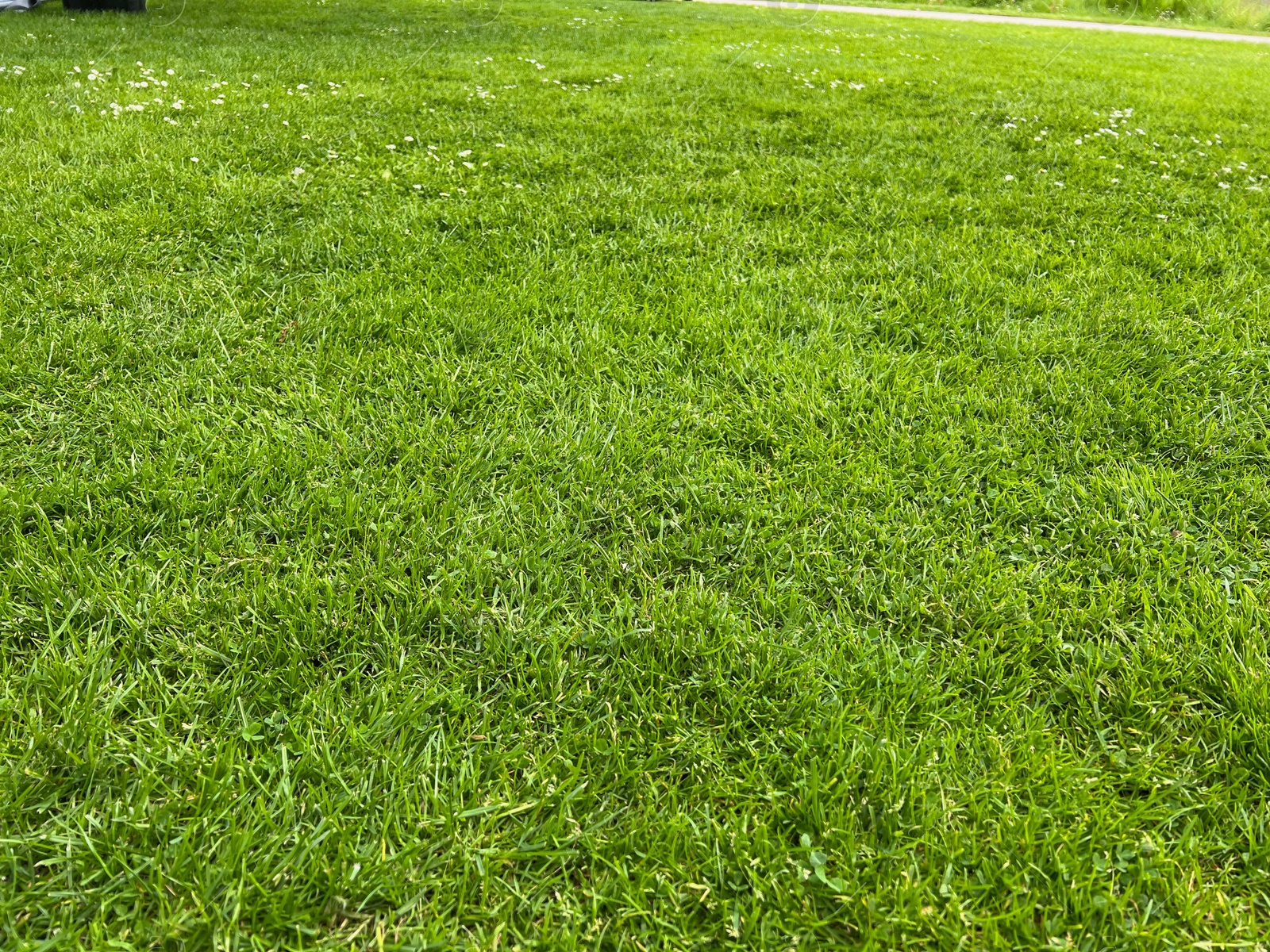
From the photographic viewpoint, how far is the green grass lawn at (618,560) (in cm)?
118

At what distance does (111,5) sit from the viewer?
8.80 metres

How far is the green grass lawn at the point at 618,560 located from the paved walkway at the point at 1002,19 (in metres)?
12.8

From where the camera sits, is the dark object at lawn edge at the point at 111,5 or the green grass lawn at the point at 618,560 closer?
the green grass lawn at the point at 618,560

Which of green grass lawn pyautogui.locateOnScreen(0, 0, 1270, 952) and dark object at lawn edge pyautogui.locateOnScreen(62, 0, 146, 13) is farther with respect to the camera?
Answer: dark object at lawn edge pyautogui.locateOnScreen(62, 0, 146, 13)

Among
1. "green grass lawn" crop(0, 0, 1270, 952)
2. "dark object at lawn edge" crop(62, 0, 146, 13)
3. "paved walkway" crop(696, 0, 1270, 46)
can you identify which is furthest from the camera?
"paved walkway" crop(696, 0, 1270, 46)

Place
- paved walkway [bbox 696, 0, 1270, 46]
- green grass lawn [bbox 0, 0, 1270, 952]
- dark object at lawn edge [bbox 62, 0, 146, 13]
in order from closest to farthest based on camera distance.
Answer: green grass lawn [bbox 0, 0, 1270, 952], dark object at lawn edge [bbox 62, 0, 146, 13], paved walkway [bbox 696, 0, 1270, 46]

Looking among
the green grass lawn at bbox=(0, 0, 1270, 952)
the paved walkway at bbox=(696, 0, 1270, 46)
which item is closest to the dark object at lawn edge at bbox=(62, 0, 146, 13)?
the green grass lawn at bbox=(0, 0, 1270, 952)

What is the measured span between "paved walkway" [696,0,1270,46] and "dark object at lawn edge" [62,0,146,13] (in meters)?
→ 9.54

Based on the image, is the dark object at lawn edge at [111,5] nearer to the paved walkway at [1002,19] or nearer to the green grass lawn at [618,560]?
the green grass lawn at [618,560]

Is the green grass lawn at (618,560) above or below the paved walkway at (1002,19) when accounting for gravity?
below

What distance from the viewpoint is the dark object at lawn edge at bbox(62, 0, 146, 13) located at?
874 centimetres

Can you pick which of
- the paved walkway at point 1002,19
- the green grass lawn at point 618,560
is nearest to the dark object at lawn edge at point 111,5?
the green grass lawn at point 618,560

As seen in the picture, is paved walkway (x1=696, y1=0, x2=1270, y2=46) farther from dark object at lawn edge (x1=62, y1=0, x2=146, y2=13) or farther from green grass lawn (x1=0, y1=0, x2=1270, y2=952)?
green grass lawn (x1=0, y1=0, x2=1270, y2=952)

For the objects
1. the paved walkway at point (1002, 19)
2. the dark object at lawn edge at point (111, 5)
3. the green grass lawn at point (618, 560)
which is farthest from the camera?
the paved walkway at point (1002, 19)
